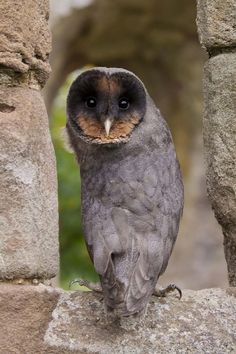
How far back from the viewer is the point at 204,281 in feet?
32.9

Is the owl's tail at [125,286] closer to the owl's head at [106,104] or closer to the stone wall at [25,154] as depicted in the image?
the stone wall at [25,154]

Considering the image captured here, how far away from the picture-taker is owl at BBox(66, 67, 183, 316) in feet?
10.4

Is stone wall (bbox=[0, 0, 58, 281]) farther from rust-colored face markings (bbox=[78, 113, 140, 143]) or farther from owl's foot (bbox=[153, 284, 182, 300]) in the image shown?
owl's foot (bbox=[153, 284, 182, 300])

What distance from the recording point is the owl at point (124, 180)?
3180mm

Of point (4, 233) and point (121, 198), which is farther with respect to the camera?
point (121, 198)

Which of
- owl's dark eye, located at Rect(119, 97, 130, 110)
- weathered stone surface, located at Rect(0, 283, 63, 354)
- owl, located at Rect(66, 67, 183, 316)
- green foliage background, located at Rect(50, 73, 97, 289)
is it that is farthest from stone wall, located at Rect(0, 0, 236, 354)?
green foliage background, located at Rect(50, 73, 97, 289)

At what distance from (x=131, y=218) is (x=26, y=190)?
0.31 meters

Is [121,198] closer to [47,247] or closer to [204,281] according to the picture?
[47,247]

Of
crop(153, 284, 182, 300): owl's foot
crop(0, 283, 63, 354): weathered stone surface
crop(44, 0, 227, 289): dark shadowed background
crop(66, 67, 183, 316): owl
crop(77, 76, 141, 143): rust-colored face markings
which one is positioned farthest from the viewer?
crop(44, 0, 227, 289): dark shadowed background

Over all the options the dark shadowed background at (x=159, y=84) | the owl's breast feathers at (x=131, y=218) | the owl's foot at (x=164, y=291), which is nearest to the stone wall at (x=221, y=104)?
the owl's breast feathers at (x=131, y=218)

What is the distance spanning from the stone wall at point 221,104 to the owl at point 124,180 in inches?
5.6

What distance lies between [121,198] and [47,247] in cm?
27

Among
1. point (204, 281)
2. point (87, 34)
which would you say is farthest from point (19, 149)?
point (204, 281)

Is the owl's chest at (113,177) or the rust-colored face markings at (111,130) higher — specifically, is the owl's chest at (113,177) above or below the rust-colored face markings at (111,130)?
below
